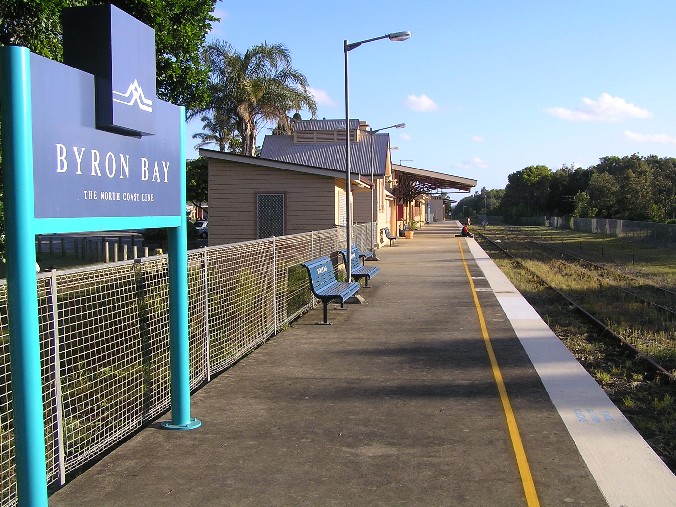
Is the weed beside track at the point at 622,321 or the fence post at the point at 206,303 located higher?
the fence post at the point at 206,303

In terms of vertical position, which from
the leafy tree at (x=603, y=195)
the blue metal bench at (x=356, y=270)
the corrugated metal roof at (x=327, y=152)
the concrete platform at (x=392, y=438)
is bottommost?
the concrete platform at (x=392, y=438)

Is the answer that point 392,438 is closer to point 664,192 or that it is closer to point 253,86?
point 253,86

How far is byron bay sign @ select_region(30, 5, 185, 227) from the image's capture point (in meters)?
4.03

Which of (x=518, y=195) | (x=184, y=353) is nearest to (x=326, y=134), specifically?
(x=184, y=353)

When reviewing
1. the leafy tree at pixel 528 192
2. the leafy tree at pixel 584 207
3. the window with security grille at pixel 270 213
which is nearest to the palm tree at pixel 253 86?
the window with security grille at pixel 270 213

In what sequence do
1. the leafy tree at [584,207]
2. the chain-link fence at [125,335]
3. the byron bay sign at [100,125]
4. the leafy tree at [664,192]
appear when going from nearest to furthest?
1. the byron bay sign at [100,125]
2. the chain-link fence at [125,335]
3. the leafy tree at [664,192]
4. the leafy tree at [584,207]

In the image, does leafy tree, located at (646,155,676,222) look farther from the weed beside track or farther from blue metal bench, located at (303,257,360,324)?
blue metal bench, located at (303,257,360,324)

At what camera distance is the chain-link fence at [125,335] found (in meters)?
5.04

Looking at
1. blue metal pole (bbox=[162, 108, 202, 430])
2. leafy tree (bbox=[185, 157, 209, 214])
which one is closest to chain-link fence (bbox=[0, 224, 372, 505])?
blue metal pole (bbox=[162, 108, 202, 430])

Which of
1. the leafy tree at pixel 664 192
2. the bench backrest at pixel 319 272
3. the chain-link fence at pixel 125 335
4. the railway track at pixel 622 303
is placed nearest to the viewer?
the chain-link fence at pixel 125 335

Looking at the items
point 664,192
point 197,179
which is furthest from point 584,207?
point 197,179

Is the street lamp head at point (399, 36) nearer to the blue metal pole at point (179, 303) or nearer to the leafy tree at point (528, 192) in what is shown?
the blue metal pole at point (179, 303)

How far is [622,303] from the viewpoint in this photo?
49.2 ft

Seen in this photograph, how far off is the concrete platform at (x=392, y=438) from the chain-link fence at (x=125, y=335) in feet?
0.96
